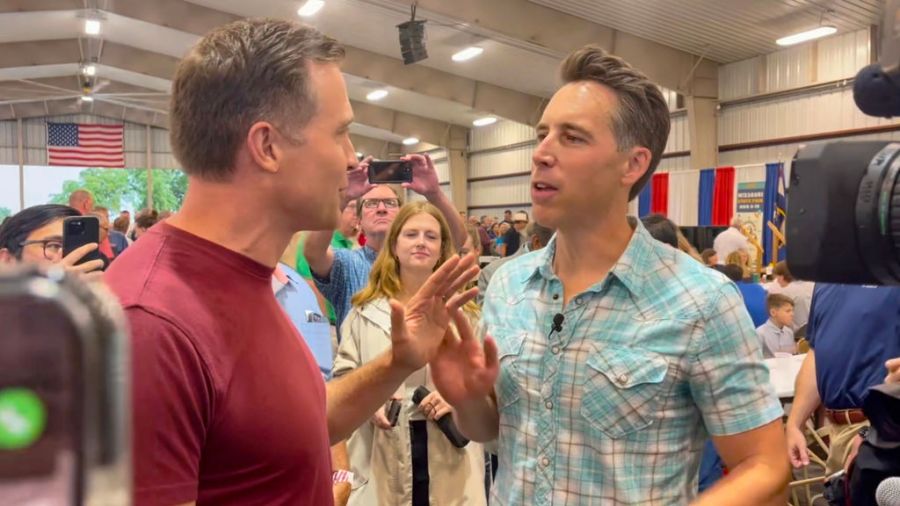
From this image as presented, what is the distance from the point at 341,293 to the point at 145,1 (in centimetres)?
1098

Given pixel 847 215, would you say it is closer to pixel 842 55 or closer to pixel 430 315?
pixel 430 315

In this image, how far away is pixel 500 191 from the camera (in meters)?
20.7

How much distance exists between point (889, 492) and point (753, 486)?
26cm

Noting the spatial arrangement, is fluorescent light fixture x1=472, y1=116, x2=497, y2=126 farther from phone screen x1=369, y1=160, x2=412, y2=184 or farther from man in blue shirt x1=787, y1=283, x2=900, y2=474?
man in blue shirt x1=787, y1=283, x2=900, y2=474

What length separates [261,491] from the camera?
1.15m

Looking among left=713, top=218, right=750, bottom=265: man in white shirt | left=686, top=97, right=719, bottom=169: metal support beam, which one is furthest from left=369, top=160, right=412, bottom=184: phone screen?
left=686, top=97, right=719, bottom=169: metal support beam

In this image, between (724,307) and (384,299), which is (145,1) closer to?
(384,299)

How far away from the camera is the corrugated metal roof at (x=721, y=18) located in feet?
32.3

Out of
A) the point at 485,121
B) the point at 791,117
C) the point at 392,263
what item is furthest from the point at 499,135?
the point at 392,263

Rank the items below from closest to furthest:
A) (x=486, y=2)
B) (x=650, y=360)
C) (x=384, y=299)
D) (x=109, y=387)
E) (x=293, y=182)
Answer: (x=109, y=387)
(x=293, y=182)
(x=650, y=360)
(x=384, y=299)
(x=486, y=2)

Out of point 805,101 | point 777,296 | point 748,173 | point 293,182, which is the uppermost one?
point 805,101

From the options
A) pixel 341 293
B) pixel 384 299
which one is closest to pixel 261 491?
pixel 384 299

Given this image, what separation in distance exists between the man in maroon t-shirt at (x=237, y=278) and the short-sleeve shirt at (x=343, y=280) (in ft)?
7.72

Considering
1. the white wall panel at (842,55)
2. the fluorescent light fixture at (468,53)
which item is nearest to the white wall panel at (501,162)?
the fluorescent light fixture at (468,53)
